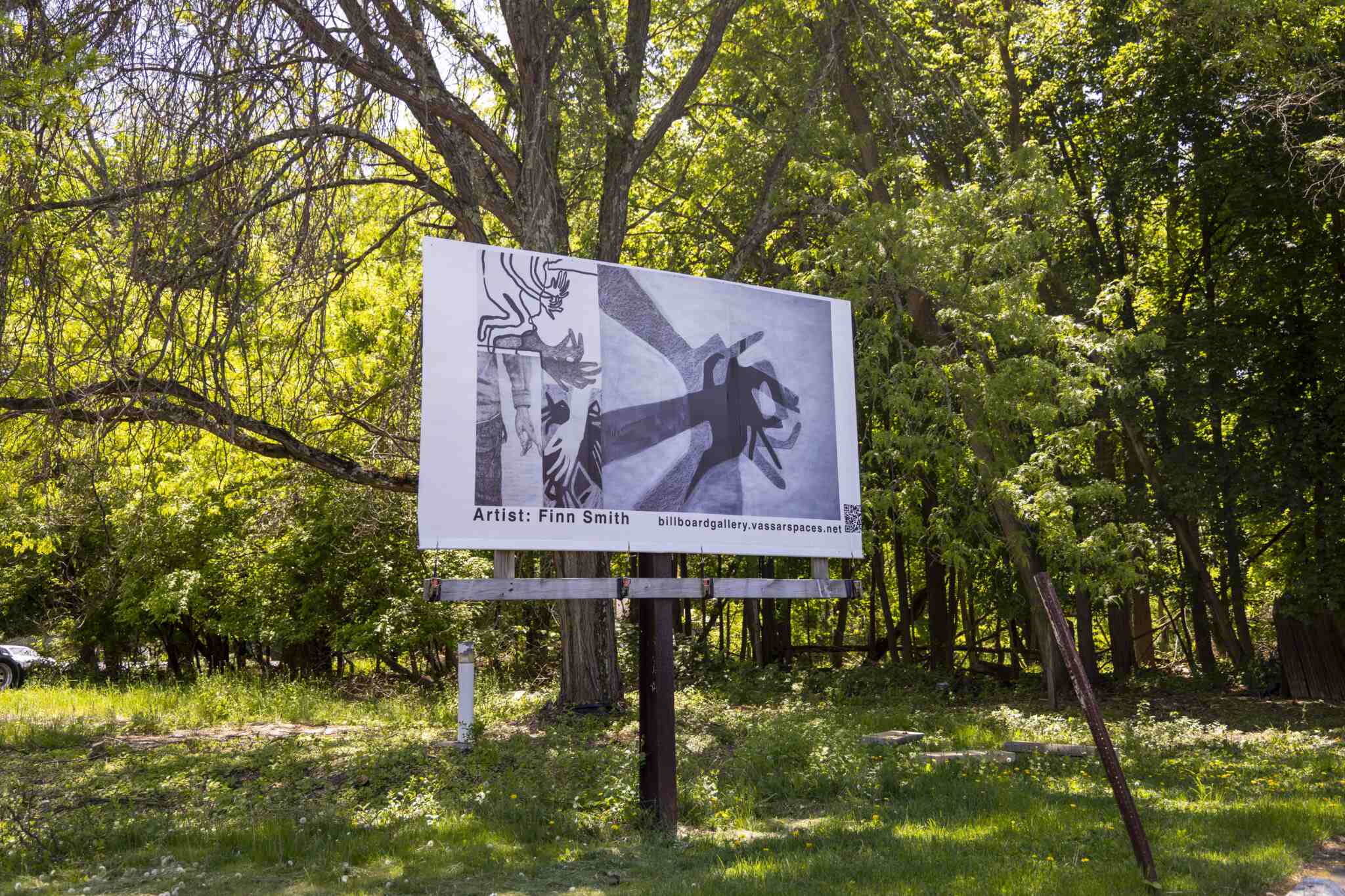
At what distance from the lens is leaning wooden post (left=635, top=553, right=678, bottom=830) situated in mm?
7480

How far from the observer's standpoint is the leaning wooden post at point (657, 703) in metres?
7.48

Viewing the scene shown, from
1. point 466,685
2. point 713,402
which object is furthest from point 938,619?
point 713,402

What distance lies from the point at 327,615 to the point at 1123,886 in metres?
16.9

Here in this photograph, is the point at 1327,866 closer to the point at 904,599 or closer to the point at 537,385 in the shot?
the point at 537,385

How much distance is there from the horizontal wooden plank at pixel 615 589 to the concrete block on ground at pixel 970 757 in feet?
7.68

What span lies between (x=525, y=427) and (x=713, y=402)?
170cm

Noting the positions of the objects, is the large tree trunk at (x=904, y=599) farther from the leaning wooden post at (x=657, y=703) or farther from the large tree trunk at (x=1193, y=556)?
the leaning wooden post at (x=657, y=703)

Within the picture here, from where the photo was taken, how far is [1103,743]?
5586 mm

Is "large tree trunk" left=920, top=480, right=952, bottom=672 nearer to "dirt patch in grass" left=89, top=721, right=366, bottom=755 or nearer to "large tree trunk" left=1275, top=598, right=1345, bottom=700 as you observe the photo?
"large tree trunk" left=1275, top=598, right=1345, bottom=700

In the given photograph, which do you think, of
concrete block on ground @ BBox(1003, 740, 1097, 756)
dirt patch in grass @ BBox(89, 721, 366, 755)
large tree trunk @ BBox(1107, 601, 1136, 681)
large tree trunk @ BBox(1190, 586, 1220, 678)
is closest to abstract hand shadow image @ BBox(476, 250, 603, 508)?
concrete block on ground @ BBox(1003, 740, 1097, 756)

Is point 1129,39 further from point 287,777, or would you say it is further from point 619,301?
point 287,777

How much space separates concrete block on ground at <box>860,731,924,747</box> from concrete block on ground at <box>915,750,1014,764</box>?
0.71 m

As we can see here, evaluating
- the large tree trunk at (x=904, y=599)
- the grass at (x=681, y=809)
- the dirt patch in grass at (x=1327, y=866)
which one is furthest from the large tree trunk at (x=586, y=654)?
the large tree trunk at (x=904, y=599)

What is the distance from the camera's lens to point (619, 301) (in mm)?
8172
